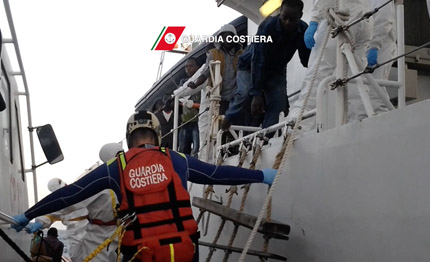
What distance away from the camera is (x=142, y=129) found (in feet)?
11.4

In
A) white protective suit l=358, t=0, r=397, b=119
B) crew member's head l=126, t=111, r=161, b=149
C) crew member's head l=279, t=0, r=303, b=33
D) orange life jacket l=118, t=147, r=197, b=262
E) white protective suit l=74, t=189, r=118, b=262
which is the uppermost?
crew member's head l=279, t=0, r=303, b=33

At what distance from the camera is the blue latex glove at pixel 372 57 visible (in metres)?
4.74

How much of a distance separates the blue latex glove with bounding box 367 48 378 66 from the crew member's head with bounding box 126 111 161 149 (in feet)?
6.66

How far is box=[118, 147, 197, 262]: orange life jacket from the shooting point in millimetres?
3084

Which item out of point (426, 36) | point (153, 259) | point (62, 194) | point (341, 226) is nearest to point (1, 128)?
point (62, 194)

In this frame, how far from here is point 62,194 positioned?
3.38 m

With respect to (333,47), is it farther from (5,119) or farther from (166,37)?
(166,37)

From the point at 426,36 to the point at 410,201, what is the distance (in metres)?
4.13

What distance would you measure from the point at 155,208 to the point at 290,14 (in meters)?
2.86

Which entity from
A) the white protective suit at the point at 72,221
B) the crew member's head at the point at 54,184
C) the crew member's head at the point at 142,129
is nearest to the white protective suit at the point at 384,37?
the crew member's head at the point at 142,129

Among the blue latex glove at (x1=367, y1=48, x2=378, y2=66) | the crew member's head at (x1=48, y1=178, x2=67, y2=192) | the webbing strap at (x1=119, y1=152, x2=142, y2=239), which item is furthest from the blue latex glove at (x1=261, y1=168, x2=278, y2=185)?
the crew member's head at (x1=48, y1=178, x2=67, y2=192)

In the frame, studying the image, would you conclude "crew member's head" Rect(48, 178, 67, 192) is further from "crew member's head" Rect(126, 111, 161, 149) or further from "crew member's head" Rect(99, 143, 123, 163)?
"crew member's head" Rect(126, 111, 161, 149)

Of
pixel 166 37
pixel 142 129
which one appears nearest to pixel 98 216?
pixel 142 129

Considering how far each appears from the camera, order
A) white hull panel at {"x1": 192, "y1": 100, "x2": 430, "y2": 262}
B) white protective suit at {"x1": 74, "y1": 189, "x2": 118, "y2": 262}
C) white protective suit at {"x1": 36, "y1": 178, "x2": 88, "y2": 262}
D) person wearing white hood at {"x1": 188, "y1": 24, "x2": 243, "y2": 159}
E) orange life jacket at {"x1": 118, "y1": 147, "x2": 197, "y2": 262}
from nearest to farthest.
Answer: white hull panel at {"x1": 192, "y1": 100, "x2": 430, "y2": 262} < orange life jacket at {"x1": 118, "y1": 147, "x2": 197, "y2": 262} < white protective suit at {"x1": 36, "y1": 178, "x2": 88, "y2": 262} < white protective suit at {"x1": 74, "y1": 189, "x2": 118, "y2": 262} < person wearing white hood at {"x1": 188, "y1": 24, "x2": 243, "y2": 159}
